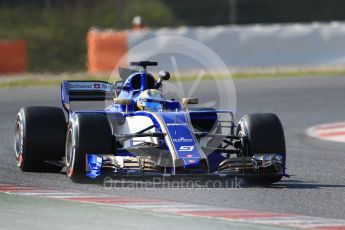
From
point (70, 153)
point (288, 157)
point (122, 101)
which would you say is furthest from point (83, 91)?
point (288, 157)

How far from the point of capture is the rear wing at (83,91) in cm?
1215

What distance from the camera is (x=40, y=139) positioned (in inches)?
452

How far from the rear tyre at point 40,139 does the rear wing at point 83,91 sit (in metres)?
0.58

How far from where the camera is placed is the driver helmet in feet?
37.2

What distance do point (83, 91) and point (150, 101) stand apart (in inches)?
46.4

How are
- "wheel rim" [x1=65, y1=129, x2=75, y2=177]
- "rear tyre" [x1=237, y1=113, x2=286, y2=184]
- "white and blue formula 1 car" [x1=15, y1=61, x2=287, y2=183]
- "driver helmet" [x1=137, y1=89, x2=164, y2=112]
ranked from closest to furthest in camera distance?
"white and blue formula 1 car" [x1=15, y1=61, x2=287, y2=183] → "wheel rim" [x1=65, y1=129, x2=75, y2=177] → "rear tyre" [x1=237, y1=113, x2=286, y2=184] → "driver helmet" [x1=137, y1=89, x2=164, y2=112]

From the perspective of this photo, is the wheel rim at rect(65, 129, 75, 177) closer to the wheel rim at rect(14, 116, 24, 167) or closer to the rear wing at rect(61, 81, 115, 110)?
the wheel rim at rect(14, 116, 24, 167)

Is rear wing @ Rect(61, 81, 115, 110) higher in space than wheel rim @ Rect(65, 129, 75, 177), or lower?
higher

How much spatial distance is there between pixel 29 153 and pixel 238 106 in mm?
9100

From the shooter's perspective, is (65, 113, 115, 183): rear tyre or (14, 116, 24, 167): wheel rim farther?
(14, 116, 24, 167): wheel rim

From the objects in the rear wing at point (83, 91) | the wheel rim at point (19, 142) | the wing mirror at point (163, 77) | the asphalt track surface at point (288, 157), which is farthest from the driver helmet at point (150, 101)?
the wheel rim at point (19, 142)

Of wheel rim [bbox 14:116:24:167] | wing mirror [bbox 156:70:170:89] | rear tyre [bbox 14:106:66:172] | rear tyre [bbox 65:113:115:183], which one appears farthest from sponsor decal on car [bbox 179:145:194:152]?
wheel rim [bbox 14:116:24:167]

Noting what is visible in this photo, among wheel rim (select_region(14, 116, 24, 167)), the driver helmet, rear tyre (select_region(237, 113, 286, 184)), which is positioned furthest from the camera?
wheel rim (select_region(14, 116, 24, 167))

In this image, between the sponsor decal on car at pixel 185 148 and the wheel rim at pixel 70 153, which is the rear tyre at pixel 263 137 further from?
the wheel rim at pixel 70 153
